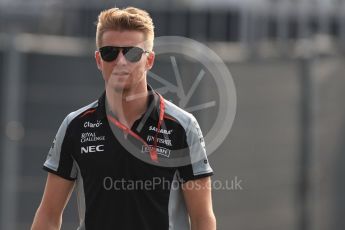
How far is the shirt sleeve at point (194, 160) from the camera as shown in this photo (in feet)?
14.2

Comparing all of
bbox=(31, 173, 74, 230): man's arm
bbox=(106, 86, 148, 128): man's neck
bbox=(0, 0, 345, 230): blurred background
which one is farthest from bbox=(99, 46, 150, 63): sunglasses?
bbox=(0, 0, 345, 230): blurred background

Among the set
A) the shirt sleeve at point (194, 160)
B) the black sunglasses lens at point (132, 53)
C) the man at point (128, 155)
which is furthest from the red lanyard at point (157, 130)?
the black sunglasses lens at point (132, 53)

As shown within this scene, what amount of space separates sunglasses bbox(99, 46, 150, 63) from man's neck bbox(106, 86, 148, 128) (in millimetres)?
164

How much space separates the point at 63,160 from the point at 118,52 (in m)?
Result: 0.59

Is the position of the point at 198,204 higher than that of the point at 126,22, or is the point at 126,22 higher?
the point at 126,22

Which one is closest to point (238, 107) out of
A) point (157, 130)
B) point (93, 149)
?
point (157, 130)

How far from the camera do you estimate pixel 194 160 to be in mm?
4340

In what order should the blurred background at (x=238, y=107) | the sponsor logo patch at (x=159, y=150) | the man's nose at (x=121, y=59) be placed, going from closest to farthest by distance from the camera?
the man's nose at (x=121, y=59)
the sponsor logo patch at (x=159, y=150)
the blurred background at (x=238, y=107)

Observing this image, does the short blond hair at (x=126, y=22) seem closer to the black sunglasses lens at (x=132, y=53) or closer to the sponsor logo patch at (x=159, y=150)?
the black sunglasses lens at (x=132, y=53)

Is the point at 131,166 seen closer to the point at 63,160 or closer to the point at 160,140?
the point at 160,140

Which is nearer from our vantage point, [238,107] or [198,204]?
[198,204]

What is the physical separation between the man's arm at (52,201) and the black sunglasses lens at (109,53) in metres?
0.63

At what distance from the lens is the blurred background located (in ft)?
30.6

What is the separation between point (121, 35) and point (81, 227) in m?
0.95
